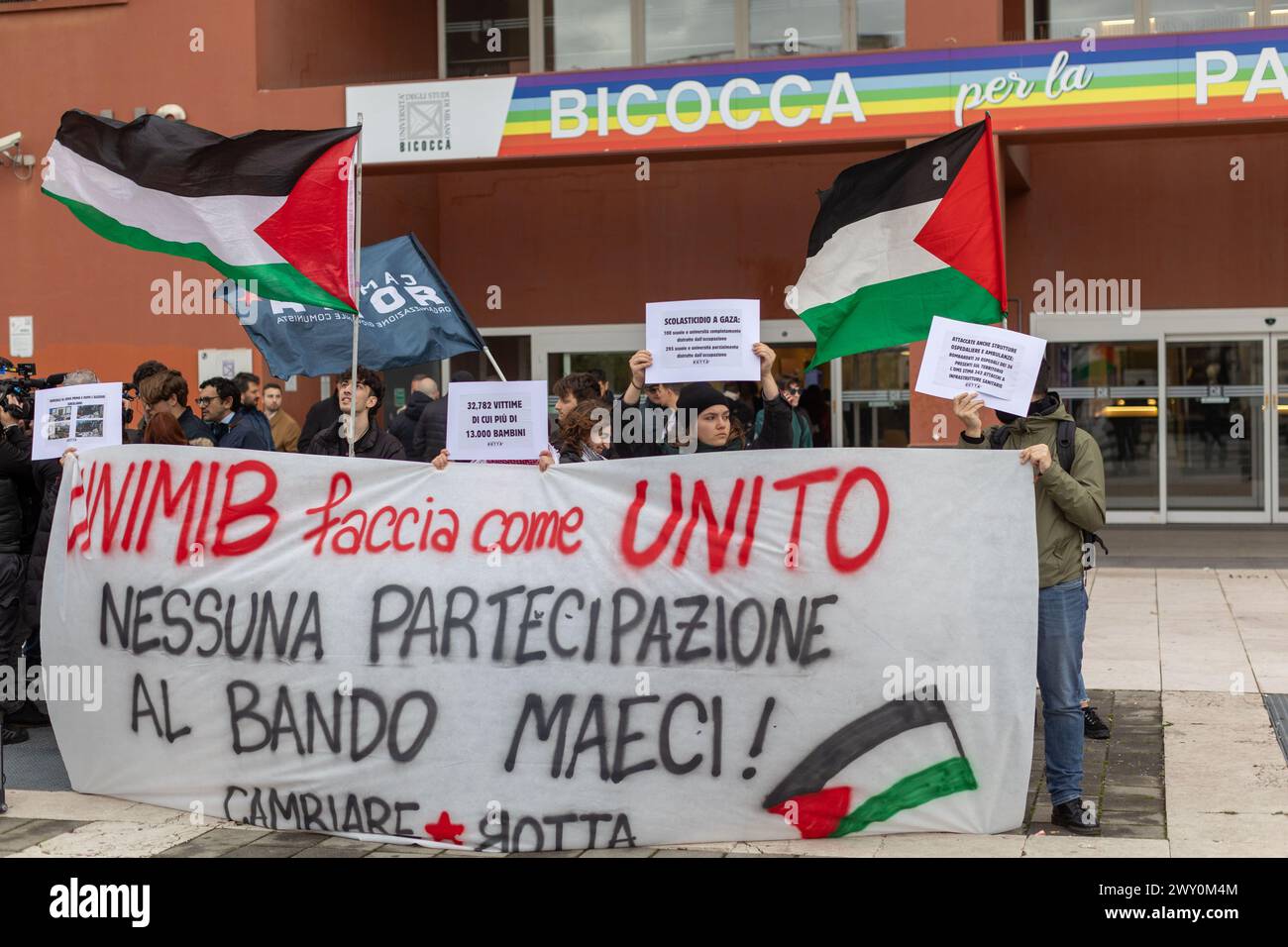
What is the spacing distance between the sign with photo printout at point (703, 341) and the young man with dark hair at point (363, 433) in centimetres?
190

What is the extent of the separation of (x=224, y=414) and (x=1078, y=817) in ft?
20.4

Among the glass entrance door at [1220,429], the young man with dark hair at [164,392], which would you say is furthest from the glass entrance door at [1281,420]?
the young man with dark hair at [164,392]

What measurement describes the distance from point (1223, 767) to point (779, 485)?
2.62 meters

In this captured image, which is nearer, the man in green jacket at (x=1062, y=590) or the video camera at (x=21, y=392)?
the man in green jacket at (x=1062, y=590)

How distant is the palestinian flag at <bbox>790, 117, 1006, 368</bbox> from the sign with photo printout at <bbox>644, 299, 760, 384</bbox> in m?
0.39

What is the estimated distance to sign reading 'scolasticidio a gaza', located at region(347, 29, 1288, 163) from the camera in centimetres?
1317

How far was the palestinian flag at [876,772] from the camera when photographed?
580 cm

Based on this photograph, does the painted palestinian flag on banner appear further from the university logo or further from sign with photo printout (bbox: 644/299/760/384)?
the university logo

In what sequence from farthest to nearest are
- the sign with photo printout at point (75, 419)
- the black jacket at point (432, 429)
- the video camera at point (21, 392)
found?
1. the black jacket at point (432, 429)
2. the video camera at point (21, 392)
3. the sign with photo printout at point (75, 419)

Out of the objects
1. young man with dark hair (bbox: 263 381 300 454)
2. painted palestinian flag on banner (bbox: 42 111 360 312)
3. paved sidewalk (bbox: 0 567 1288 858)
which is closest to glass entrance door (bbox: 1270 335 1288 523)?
paved sidewalk (bbox: 0 567 1288 858)

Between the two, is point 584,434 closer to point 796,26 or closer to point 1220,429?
point 796,26

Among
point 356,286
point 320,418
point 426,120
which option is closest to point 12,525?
point 356,286

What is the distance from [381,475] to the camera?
6.54 m

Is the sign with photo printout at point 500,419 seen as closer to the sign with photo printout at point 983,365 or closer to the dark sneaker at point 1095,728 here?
the sign with photo printout at point 983,365
